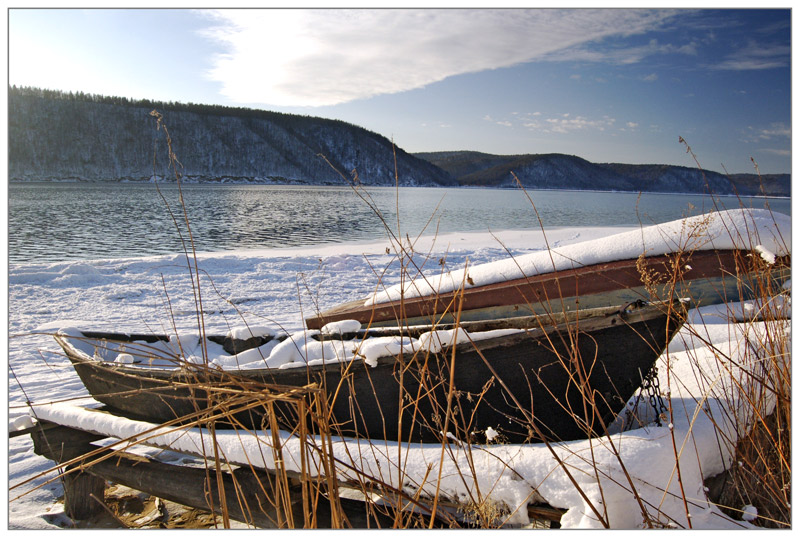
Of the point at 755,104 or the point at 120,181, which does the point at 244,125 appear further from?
the point at 755,104

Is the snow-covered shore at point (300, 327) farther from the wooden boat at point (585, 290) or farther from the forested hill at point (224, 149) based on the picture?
the forested hill at point (224, 149)

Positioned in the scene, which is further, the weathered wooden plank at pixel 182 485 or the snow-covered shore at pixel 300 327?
the weathered wooden plank at pixel 182 485

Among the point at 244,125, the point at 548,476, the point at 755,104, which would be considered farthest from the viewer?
the point at 244,125

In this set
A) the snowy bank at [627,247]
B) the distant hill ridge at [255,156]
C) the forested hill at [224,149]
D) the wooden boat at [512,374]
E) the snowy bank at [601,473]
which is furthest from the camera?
the forested hill at [224,149]

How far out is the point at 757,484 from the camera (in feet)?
5.26

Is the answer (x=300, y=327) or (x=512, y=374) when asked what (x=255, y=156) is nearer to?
(x=300, y=327)

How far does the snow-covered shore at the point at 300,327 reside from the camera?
1.49 meters

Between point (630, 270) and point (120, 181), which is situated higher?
point (120, 181)

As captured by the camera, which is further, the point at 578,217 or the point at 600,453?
the point at 578,217

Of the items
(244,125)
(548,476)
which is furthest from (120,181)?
(548,476)

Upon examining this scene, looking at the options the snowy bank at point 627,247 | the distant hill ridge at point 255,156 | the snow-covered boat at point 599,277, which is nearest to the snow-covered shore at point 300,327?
the snow-covered boat at point 599,277

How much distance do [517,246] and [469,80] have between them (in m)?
7.24

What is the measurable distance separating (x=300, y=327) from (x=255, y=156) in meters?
29.2

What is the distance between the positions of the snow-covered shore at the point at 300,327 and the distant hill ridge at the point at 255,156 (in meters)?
1.20
